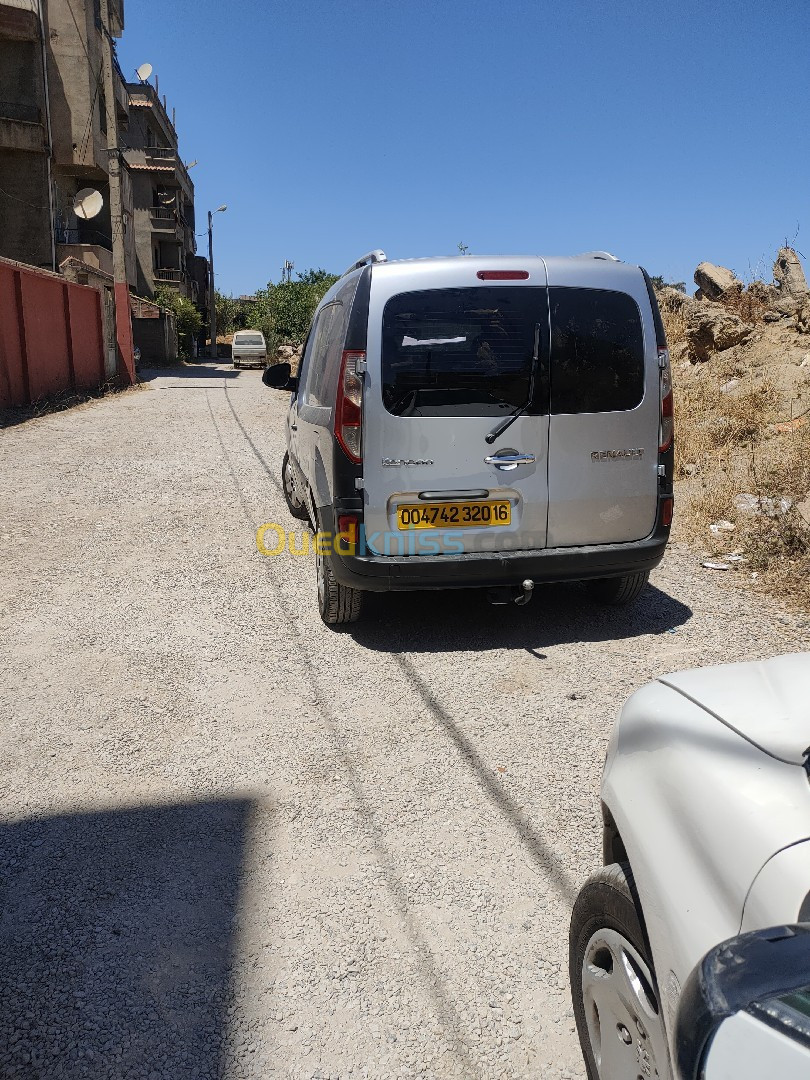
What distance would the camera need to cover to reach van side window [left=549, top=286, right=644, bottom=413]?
4.46m

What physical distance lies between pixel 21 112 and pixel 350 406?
30.9m

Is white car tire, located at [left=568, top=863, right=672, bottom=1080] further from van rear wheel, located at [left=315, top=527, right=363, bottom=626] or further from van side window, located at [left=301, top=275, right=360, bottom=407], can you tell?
van side window, located at [left=301, top=275, right=360, bottom=407]

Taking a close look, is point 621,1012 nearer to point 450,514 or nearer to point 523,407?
point 450,514

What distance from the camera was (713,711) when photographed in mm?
1584

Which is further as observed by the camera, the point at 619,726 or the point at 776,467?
the point at 776,467

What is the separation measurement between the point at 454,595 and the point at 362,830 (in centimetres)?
291

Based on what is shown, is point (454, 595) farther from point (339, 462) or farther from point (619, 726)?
point (619, 726)

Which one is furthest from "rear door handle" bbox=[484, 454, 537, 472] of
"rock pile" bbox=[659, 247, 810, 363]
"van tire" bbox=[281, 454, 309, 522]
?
"rock pile" bbox=[659, 247, 810, 363]

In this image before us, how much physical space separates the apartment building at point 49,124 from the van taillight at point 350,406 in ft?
84.3

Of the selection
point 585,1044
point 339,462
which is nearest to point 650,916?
point 585,1044

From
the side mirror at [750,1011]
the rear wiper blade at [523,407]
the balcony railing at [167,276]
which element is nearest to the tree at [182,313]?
the balcony railing at [167,276]

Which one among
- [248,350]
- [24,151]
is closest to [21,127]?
[24,151]

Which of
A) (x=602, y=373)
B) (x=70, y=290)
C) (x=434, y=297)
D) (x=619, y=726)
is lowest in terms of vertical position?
(x=619, y=726)

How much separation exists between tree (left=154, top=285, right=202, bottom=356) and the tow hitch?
4641cm
